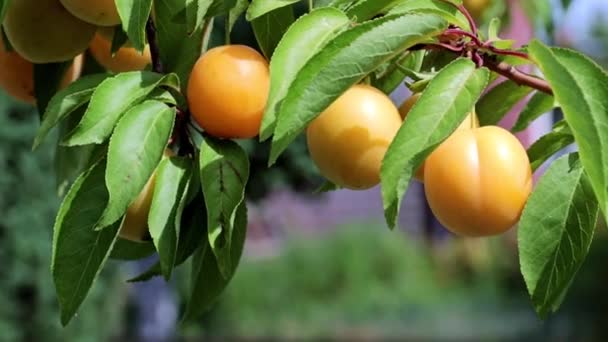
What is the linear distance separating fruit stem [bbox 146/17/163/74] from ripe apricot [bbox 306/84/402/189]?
0.14 metres

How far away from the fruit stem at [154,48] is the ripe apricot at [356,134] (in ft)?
0.47

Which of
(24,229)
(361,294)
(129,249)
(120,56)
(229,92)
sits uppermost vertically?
(229,92)

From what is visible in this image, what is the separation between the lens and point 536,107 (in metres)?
0.82

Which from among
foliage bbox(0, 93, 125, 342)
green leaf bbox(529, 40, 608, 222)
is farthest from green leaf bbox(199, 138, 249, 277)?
foliage bbox(0, 93, 125, 342)

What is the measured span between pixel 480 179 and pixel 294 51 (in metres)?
0.16

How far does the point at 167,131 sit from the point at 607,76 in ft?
0.94

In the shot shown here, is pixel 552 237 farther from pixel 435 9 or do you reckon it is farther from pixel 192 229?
pixel 192 229

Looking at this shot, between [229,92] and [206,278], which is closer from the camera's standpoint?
[229,92]

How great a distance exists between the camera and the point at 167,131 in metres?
0.68

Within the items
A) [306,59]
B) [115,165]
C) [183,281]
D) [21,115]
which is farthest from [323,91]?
[183,281]

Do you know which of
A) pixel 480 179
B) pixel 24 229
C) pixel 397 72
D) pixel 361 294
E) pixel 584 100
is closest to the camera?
pixel 584 100

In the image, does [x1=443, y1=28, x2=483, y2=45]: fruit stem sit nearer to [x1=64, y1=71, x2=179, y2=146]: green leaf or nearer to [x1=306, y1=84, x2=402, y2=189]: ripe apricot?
[x1=306, y1=84, x2=402, y2=189]: ripe apricot

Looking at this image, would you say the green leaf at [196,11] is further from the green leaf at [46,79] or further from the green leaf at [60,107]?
the green leaf at [46,79]

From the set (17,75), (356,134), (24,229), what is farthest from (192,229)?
(24,229)
